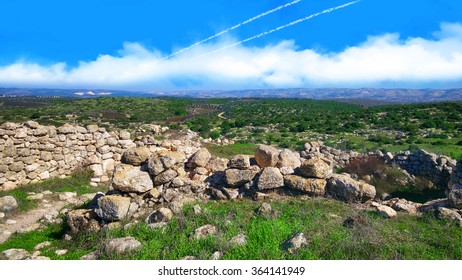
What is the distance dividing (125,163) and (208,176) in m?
2.56

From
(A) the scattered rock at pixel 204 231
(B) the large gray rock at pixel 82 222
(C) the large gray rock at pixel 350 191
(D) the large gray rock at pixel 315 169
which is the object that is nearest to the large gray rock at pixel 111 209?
(B) the large gray rock at pixel 82 222

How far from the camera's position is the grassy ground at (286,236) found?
19.7ft

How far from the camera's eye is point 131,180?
9.05 metres

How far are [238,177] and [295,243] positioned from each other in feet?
11.3

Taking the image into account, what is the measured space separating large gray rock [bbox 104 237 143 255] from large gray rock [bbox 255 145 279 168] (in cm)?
478

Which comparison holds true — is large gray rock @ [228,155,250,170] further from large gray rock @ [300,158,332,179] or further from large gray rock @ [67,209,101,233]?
large gray rock @ [67,209,101,233]

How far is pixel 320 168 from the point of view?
934 cm

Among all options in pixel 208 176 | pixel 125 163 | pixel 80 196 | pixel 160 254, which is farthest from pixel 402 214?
pixel 80 196

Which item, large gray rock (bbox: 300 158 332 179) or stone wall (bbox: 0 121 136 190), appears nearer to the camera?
large gray rock (bbox: 300 158 332 179)

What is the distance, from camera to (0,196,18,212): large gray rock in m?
9.86

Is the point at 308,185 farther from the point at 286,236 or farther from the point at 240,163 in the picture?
the point at 286,236

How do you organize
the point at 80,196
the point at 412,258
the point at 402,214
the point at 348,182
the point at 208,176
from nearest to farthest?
the point at 412,258, the point at 402,214, the point at 348,182, the point at 208,176, the point at 80,196

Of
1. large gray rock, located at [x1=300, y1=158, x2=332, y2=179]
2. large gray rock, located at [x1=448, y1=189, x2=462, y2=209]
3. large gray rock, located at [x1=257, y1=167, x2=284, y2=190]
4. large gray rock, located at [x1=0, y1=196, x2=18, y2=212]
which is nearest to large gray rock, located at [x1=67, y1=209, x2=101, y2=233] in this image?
large gray rock, located at [x1=0, y1=196, x2=18, y2=212]
